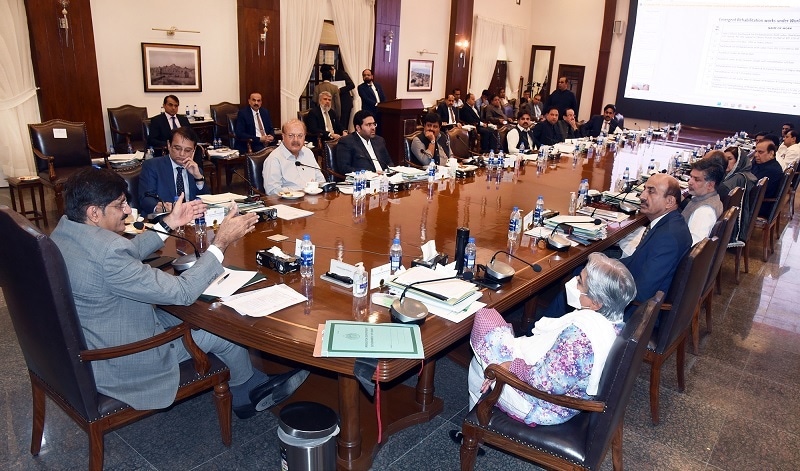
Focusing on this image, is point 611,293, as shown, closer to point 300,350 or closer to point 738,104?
point 300,350

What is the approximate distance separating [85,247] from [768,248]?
5.98m

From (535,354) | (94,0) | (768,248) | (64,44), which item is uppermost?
(94,0)

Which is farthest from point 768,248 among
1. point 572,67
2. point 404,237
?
point 572,67

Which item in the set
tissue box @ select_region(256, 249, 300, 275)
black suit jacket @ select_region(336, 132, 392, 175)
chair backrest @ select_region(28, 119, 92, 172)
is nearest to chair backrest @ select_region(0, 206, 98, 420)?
tissue box @ select_region(256, 249, 300, 275)

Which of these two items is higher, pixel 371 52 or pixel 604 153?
pixel 371 52

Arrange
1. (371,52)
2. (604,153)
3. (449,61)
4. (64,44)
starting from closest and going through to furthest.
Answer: (64,44) < (604,153) < (371,52) < (449,61)

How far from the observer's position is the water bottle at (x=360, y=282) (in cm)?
210

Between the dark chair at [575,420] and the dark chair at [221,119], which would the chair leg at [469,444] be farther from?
the dark chair at [221,119]

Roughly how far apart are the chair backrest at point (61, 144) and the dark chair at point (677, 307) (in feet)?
17.4

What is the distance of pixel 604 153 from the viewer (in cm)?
667

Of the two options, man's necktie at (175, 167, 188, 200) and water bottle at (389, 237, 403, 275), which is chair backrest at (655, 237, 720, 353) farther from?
man's necktie at (175, 167, 188, 200)

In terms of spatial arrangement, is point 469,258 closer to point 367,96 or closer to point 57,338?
point 57,338

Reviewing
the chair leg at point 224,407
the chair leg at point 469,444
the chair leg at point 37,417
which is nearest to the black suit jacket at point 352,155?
the chair leg at point 224,407

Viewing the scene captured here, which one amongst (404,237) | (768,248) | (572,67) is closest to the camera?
(404,237)
